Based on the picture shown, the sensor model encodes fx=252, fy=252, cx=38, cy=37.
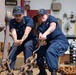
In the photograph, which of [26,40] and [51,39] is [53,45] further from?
[26,40]

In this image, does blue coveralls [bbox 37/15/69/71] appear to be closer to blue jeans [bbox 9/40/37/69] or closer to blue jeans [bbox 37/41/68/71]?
blue jeans [bbox 37/41/68/71]

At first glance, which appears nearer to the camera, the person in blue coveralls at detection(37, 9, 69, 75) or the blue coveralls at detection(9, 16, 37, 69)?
the person in blue coveralls at detection(37, 9, 69, 75)

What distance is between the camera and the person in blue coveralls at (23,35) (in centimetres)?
269

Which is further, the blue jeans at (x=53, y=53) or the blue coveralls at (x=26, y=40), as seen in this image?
the blue coveralls at (x=26, y=40)

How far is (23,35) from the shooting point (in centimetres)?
276

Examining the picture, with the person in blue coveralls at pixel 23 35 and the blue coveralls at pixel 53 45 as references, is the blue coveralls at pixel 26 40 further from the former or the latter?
the blue coveralls at pixel 53 45

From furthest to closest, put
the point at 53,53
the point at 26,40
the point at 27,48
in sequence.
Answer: the point at 26,40
the point at 27,48
the point at 53,53

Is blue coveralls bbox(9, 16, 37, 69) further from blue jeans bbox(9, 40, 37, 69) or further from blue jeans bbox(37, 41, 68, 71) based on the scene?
blue jeans bbox(37, 41, 68, 71)

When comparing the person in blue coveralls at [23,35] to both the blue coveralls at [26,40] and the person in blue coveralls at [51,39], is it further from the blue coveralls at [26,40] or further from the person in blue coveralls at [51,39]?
the person in blue coveralls at [51,39]

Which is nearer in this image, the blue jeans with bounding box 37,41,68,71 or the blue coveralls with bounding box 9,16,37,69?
the blue jeans with bounding box 37,41,68,71

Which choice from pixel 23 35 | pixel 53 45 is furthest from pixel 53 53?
pixel 23 35

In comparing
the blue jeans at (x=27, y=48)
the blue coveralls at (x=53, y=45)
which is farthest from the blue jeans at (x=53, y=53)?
the blue jeans at (x=27, y=48)

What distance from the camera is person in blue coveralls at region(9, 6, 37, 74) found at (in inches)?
106

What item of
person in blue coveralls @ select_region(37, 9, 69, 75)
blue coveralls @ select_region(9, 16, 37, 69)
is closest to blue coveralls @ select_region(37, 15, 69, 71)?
A: person in blue coveralls @ select_region(37, 9, 69, 75)
